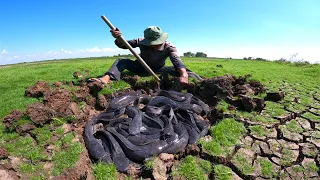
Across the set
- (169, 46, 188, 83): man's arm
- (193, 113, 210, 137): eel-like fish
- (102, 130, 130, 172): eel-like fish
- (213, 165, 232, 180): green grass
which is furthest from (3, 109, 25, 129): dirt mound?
(169, 46, 188, 83): man's arm

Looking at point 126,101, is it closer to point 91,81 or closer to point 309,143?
point 91,81

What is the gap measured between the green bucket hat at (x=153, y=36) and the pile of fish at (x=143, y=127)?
1522 mm

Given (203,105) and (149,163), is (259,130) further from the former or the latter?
(149,163)

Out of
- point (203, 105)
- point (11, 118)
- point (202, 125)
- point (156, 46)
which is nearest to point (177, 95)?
point (203, 105)

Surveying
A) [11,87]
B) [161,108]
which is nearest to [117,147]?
[161,108]

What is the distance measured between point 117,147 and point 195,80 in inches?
143

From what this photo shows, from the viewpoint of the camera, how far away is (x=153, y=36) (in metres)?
7.18

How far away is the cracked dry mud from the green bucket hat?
3.79ft

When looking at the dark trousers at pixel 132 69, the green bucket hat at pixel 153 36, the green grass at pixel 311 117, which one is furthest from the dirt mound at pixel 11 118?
the green grass at pixel 311 117

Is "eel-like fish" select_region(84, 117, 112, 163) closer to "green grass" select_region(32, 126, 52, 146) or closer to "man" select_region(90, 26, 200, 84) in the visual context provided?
"green grass" select_region(32, 126, 52, 146)

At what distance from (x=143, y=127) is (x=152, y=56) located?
3.04 m

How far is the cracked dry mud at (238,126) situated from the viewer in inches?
160

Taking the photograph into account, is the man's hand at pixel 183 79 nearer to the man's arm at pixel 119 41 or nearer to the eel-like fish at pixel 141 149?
the man's arm at pixel 119 41

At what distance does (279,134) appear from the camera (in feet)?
16.7
